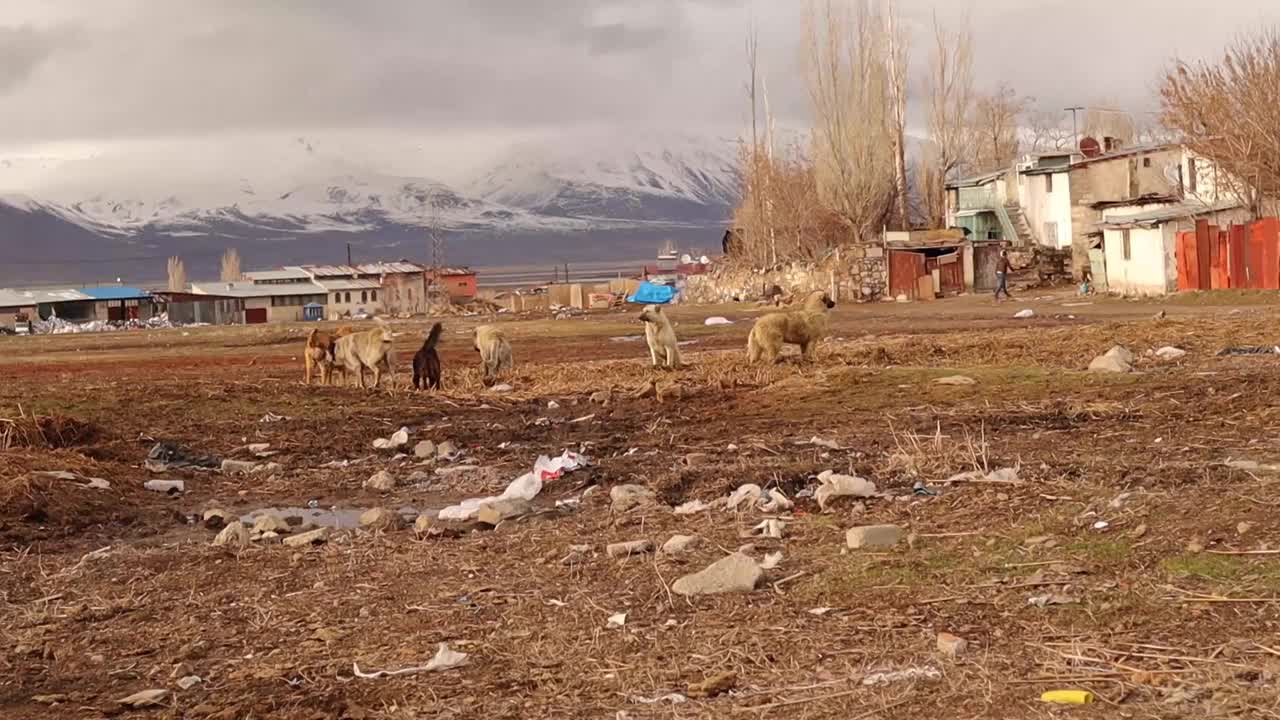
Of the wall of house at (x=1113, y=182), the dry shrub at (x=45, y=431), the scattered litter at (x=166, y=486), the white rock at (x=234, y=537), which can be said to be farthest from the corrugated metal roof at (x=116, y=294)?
the white rock at (x=234, y=537)

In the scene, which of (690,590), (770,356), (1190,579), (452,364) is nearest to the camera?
(1190,579)

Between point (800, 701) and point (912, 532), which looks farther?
point (912, 532)

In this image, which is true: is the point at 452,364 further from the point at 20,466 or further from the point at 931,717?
the point at 931,717

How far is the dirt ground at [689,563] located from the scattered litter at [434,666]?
7 centimetres

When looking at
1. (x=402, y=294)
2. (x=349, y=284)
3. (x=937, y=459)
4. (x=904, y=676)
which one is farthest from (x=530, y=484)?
(x=349, y=284)

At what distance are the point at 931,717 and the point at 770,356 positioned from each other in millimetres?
17661

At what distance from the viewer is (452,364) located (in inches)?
1334

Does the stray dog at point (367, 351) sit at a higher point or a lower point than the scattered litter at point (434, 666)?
higher

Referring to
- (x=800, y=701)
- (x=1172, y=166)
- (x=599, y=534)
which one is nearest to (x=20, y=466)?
(x=599, y=534)

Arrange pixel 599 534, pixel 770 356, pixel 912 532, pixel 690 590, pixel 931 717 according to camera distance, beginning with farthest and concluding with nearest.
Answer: pixel 770 356
pixel 599 534
pixel 912 532
pixel 690 590
pixel 931 717

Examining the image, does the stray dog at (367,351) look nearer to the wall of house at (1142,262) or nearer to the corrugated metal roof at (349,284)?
the wall of house at (1142,262)

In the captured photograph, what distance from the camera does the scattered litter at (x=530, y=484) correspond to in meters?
12.0

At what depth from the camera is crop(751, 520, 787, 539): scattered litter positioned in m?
10.0

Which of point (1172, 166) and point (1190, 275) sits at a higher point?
A: point (1172, 166)
